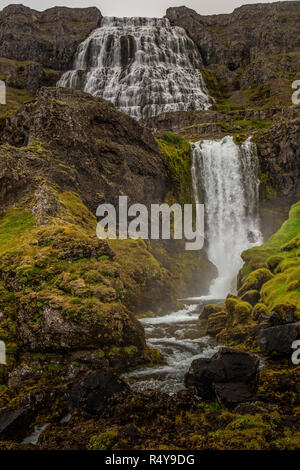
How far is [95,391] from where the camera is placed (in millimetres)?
9523

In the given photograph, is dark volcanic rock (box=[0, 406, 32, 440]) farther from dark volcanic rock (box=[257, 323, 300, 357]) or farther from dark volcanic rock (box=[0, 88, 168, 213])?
A: dark volcanic rock (box=[0, 88, 168, 213])

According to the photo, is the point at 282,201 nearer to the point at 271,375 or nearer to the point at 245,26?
the point at 271,375

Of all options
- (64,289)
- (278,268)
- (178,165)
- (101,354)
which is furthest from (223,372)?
(178,165)

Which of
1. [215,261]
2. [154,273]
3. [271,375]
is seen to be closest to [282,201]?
[215,261]

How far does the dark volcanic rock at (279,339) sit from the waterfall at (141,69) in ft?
220

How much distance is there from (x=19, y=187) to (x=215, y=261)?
87.0ft

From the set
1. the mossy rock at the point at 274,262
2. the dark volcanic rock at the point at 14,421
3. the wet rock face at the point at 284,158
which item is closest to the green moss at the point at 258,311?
the mossy rock at the point at 274,262

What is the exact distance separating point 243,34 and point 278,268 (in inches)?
5075

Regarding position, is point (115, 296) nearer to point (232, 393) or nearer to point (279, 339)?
point (232, 393)

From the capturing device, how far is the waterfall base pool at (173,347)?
37.9ft

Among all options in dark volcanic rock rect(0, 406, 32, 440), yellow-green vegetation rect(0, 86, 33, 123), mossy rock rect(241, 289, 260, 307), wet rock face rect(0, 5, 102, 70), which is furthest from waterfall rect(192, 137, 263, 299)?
wet rock face rect(0, 5, 102, 70)

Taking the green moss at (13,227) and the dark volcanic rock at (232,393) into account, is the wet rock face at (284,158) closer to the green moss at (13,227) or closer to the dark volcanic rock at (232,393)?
the green moss at (13,227)
